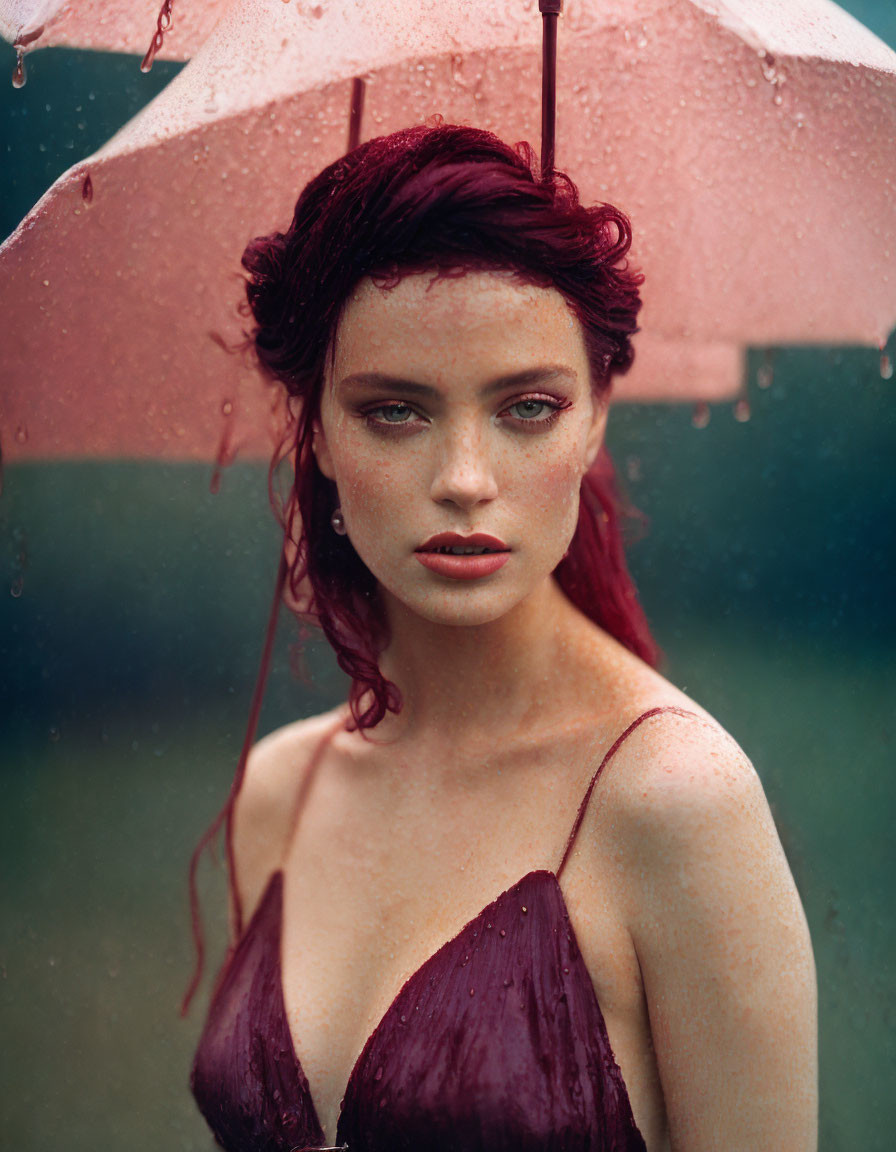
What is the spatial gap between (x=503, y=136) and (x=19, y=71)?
0.47 metres

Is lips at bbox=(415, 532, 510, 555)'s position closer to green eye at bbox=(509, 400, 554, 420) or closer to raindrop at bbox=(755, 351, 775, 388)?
green eye at bbox=(509, 400, 554, 420)

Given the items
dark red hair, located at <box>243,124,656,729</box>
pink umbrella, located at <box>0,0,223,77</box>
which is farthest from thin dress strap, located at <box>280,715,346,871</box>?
pink umbrella, located at <box>0,0,223,77</box>

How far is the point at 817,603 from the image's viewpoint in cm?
134

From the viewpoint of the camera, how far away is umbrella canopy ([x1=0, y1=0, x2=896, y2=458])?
0.98 m

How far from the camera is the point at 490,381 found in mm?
876

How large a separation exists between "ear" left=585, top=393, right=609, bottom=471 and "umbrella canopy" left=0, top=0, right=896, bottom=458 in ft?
0.45

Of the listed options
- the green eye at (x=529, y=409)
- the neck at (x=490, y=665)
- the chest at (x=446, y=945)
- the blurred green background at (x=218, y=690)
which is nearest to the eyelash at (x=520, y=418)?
the green eye at (x=529, y=409)

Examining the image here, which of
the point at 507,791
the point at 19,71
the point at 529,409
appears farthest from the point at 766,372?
the point at 19,71

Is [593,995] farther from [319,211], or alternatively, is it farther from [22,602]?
[22,602]

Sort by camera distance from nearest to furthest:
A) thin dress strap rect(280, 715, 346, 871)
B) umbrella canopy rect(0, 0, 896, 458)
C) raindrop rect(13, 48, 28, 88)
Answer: umbrella canopy rect(0, 0, 896, 458), raindrop rect(13, 48, 28, 88), thin dress strap rect(280, 715, 346, 871)

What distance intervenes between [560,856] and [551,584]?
0.79 ft

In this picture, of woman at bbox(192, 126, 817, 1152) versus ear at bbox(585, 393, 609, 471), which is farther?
ear at bbox(585, 393, 609, 471)

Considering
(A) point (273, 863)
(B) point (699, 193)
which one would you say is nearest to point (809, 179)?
(B) point (699, 193)

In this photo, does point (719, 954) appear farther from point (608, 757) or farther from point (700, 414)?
point (700, 414)
